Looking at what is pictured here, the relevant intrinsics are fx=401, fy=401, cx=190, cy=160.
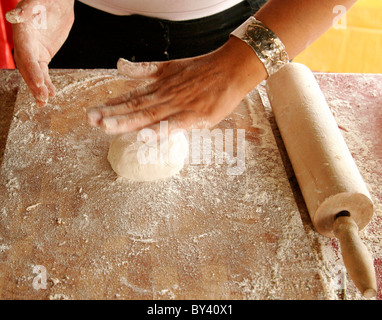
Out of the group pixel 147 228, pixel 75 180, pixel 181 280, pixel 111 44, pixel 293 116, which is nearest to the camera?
pixel 181 280

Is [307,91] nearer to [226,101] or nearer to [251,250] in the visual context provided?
[226,101]

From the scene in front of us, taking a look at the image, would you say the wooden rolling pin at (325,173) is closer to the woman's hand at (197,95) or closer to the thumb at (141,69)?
the woman's hand at (197,95)

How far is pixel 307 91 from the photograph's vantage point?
1.54 metres

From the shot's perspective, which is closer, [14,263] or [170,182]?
[14,263]

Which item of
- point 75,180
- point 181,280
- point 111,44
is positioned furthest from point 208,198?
point 111,44

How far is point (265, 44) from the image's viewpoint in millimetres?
1184

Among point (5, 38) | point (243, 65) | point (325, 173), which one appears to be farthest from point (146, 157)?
point (5, 38)

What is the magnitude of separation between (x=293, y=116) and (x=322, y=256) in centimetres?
52

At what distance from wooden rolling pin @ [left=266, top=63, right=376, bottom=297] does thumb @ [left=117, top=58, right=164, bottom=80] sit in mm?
539

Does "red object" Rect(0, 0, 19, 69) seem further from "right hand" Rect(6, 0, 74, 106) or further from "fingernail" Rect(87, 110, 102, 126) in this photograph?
"fingernail" Rect(87, 110, 102, 126)

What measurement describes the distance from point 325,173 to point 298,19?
483mm

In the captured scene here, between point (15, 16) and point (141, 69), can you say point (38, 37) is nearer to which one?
point (15, 16)

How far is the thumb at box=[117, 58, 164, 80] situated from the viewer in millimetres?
1292

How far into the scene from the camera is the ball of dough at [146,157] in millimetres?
1347
